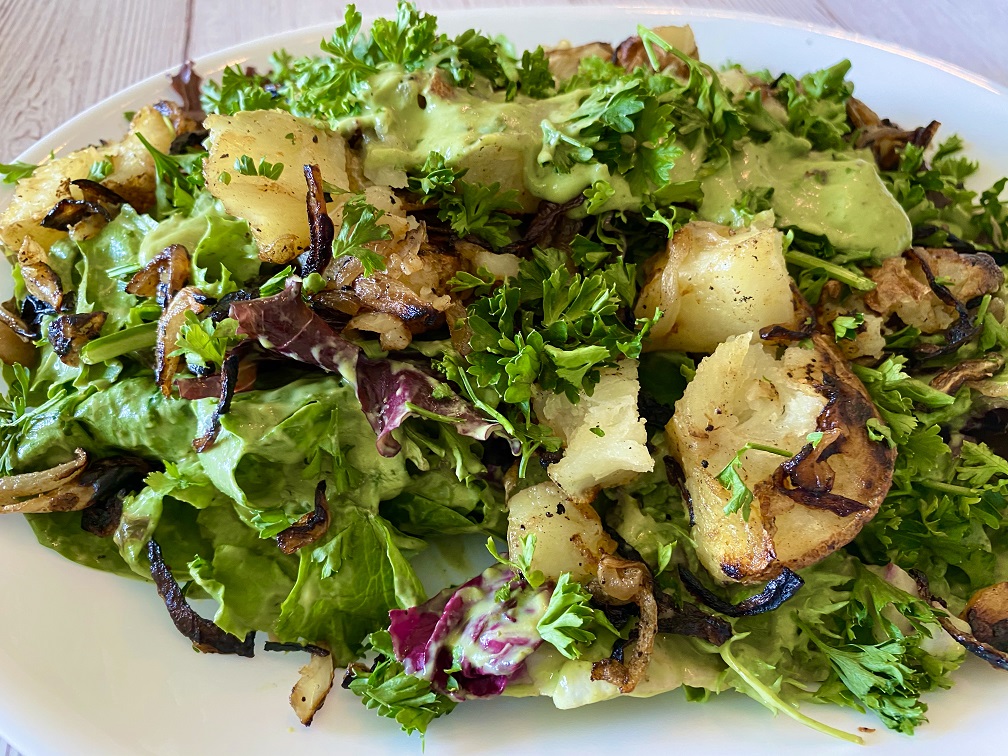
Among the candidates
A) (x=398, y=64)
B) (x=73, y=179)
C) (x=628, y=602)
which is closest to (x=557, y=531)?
(x=628, y=602)

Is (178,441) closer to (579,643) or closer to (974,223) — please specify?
(579,643)

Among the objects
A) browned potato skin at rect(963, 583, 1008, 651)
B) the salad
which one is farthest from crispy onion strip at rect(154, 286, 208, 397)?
browned potato skin at rect(963, 583, 1008, 651)

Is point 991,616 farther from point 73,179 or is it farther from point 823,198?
point 73,179

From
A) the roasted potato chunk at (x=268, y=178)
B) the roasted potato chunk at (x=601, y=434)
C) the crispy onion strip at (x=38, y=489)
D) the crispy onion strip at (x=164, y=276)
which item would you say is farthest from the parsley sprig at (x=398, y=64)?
the crispy onion strip at (x=38, y=489)

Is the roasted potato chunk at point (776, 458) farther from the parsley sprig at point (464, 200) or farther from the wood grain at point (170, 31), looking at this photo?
the wood grain at point (170, 31)

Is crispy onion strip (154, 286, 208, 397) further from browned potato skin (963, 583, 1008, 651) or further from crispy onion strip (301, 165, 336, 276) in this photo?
browned potato skin (963, 583, 1008, 651)

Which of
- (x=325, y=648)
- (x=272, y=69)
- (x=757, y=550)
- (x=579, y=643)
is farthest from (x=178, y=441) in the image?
(x=272, y=69)

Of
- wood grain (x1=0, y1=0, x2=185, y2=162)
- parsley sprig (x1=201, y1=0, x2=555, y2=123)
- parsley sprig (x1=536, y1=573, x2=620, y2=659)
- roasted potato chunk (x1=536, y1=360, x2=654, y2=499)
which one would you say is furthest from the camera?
wood grain (x1=0, y1=0, x2=185, y2=162)
